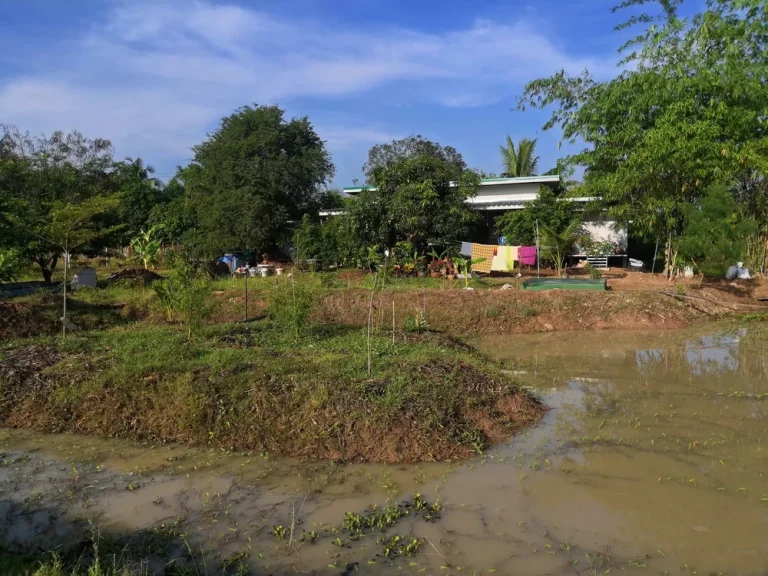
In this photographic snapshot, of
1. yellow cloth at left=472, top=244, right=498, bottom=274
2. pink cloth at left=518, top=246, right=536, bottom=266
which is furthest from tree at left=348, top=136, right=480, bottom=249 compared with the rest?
pink cloth at left=518, top=246, right=536, bottom=266

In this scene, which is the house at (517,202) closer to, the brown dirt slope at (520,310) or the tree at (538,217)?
the tree at (538,217)

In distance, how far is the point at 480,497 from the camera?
4816 millimetres

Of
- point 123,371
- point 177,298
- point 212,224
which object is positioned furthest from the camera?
point 212,224

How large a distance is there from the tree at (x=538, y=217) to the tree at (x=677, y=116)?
2930 millimetres

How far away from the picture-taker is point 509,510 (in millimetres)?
4578

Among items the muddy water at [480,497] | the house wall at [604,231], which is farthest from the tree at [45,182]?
the house wall at [604,231]

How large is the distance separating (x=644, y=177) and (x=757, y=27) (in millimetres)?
4158

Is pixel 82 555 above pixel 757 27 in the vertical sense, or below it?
below

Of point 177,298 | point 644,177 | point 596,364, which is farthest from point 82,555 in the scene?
point 644,177

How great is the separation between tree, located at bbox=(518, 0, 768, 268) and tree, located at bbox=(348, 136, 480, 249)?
386 centimetres

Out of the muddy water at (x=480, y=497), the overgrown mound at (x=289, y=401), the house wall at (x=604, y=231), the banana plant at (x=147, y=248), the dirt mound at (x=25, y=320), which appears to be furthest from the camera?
the house wall at (x=604, y=231)

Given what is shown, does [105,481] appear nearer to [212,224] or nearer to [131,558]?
[131,558]

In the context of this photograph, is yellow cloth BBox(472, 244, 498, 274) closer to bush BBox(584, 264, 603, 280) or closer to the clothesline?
the clothesline

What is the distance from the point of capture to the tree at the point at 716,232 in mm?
14188
